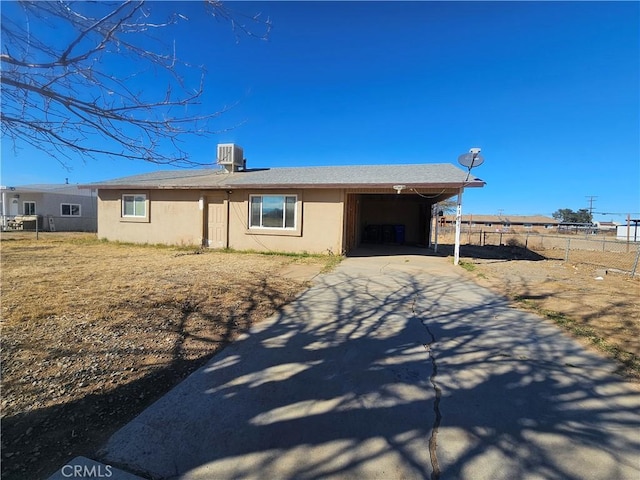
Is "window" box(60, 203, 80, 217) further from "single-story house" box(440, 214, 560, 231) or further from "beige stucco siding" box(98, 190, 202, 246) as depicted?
"single-story house" box(440, 214, 560, 231)

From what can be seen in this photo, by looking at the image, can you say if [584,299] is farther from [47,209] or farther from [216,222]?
[47,209]

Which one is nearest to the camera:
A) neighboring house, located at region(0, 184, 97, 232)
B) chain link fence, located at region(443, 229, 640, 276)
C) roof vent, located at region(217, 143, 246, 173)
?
chain link fence, located at region(443, 229, 640, 276)

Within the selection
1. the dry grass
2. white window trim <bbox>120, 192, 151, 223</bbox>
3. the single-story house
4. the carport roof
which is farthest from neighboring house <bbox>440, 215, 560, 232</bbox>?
the dry grass

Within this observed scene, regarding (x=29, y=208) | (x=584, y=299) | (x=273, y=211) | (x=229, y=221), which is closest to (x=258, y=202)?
(x=273, y=211)

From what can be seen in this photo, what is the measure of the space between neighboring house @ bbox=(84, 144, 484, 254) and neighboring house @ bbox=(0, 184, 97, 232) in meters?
11.7

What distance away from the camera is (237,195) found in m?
12.6

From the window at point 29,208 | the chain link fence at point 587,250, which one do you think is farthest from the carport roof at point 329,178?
the window at point 29,208

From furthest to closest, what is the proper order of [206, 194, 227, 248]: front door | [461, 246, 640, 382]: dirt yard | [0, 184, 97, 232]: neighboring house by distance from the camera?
[0, 184, 97, 232]: neighboring house, [206, 194, 227, 248]: front door, [461, 246, 640, 382]: dirt yard

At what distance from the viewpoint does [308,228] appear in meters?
11.9

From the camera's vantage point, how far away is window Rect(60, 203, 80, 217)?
82.5ft

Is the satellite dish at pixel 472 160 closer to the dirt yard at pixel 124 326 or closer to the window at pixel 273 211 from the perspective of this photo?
the dirt yard at pixel 124 326

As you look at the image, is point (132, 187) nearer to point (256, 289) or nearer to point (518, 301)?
point (256, 289)

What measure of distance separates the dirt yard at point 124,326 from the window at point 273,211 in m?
3.36

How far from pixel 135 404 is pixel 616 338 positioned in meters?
5.62
